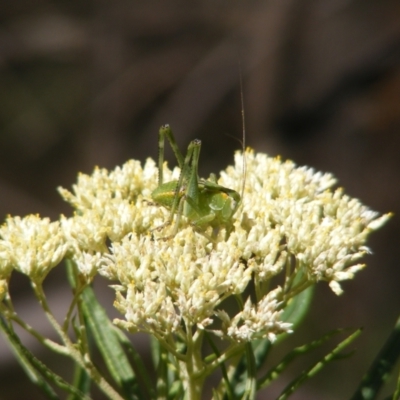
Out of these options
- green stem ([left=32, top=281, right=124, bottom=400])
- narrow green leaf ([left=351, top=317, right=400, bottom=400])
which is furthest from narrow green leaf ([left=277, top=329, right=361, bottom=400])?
green stem ([left=32, top=281, right=124, bottom=400])

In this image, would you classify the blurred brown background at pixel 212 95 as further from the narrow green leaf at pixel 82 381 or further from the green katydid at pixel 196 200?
the green katydid at pixel 196 200

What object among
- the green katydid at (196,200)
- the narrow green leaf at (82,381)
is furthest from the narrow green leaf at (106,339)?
the green katydid at (196,200)

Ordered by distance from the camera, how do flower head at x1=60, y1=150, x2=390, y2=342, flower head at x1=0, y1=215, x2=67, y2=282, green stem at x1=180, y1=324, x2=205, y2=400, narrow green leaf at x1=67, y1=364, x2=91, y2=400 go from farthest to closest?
narrow green leaf at x1=67, y1=364, x2=91, y2=400 < flower head at x1=0, y1=215, x2=67, y2=282 < green stem at x1=180, y1=324, x2=205, y2=400 < flower head at x1=60, y1=150, x2=390, y2=342

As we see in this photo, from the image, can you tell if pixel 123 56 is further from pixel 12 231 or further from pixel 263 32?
pixel 12 231

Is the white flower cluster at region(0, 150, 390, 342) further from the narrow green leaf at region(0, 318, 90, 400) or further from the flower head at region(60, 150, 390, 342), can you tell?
the narrow green leaf at region(0, 318, 90, 400)

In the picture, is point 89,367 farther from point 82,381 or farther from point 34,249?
point 34,249

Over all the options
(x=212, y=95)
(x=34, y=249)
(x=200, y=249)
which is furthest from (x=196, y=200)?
(x=212, y=95)

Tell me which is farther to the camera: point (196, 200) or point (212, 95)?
point (212, 95)
